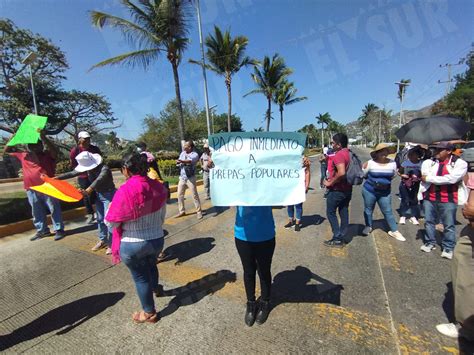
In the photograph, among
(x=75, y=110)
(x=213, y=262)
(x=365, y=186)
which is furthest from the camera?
(x=75, y=110)

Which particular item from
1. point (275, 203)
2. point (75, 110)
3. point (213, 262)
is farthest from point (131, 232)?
point (75, 110)

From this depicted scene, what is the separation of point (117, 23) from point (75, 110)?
1949 centimetres

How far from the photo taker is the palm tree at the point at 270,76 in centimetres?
2409

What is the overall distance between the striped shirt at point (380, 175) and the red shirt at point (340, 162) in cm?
54

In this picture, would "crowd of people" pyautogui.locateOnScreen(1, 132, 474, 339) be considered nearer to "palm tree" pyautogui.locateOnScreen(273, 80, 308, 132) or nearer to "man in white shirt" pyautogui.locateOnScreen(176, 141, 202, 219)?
"man in white shirt" pyautogui.locateOnScreen(176, 141, 202, 219)

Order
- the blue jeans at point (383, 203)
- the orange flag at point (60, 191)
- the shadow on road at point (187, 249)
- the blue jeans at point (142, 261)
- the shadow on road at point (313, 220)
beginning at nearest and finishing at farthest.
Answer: the blue jeans at point (142, 261), the orange flag at point (60, 191), the shadow on road at point (187, 249), the blue jeans at point (383, 203), the shadow on road at point (313, 220)

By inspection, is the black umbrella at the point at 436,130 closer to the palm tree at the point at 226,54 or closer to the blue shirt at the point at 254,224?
the blue shirt at the point at 254,224

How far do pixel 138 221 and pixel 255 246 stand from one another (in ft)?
3.52

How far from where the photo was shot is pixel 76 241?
4758 mm

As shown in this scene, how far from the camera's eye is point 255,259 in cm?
243

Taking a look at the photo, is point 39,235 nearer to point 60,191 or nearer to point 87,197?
point 87,197

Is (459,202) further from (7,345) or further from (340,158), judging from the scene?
(7,345)

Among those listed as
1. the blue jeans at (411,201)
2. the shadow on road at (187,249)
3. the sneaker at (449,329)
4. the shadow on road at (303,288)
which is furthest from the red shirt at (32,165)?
the blue jeans at (411,201)

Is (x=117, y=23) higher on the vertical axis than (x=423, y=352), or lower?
higher
